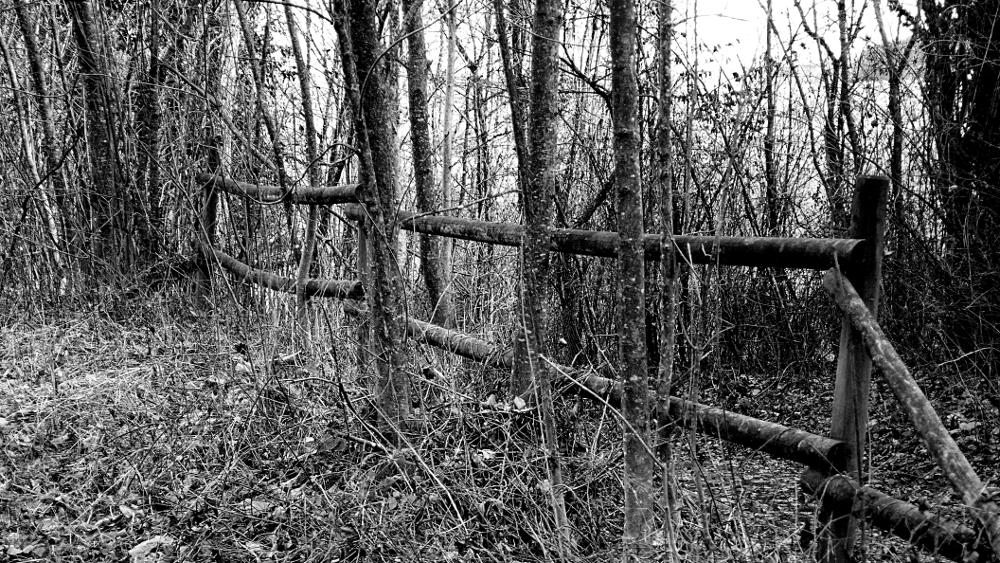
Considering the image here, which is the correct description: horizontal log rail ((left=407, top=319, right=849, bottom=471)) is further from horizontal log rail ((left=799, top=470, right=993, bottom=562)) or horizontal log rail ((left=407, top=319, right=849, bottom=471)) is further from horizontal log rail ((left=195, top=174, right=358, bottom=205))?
Result: horizontal log rail ((left=195, top=174, right=358, bottom=205))

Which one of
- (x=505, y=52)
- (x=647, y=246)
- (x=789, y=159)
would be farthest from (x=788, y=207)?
(x=647, y=246)

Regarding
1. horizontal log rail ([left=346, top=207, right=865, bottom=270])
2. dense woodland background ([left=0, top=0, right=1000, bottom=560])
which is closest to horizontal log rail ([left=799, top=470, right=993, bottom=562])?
dense woodland background ([left=0, top=0, right=1000, bottom=560])

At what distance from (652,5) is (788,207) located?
1966 millimetres

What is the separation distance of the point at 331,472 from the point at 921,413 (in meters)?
2.34

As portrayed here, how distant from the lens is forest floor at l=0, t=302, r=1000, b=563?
2832 millimetres

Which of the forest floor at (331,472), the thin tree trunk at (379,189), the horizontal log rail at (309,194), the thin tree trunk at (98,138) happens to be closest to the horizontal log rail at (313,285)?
the forest floor at (331,472)

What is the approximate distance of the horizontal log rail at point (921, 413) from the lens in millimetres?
1922

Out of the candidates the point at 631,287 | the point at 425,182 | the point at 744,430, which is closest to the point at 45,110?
the point at 425,182

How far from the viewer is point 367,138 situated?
3.22 m

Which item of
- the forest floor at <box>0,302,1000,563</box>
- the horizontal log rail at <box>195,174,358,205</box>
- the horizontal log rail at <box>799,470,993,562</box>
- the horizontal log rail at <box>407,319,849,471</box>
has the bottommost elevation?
the forest floor at <box>0,302,1000,563</box>

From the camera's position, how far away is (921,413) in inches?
83.9

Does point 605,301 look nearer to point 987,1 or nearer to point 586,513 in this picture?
point 586,513

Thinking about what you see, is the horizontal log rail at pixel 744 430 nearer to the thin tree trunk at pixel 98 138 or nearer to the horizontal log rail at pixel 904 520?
the horizontal log rail at pixel 904 520

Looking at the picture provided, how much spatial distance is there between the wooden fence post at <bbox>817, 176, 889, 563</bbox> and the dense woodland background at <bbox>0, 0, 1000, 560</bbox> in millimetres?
283
